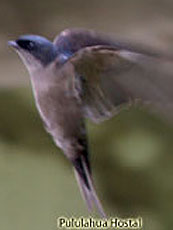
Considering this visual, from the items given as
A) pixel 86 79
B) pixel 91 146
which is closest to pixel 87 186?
pixel 91 146

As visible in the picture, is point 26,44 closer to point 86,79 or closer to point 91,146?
point 86,79

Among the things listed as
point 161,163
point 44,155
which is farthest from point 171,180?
point 44,155

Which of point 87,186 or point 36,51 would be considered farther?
point 87,186

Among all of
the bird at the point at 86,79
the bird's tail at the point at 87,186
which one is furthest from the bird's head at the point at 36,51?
the bird's tail at the point at 87,186

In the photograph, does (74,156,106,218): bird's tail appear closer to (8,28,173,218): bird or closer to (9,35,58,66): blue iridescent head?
(8,28,173,218): bird

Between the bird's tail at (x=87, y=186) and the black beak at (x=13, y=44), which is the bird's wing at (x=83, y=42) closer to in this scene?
the black beak at (x=13, y=44)

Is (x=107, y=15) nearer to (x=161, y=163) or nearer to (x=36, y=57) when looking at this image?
(x=36, y=57)

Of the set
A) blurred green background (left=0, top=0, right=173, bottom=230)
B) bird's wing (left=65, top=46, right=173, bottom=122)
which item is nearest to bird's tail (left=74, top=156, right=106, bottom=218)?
blurred green background (left=0, top=0, right=173, bottom=230)
